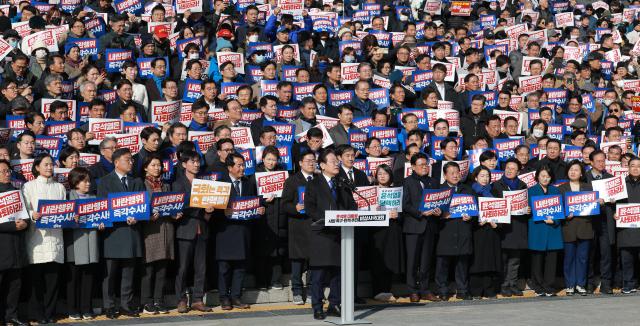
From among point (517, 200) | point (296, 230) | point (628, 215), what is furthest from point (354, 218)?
point (628, 215)

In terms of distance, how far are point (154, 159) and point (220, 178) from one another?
39.9 inches

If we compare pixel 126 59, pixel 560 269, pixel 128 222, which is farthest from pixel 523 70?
pixel 128 222

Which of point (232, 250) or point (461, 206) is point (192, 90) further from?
point (461, 206)

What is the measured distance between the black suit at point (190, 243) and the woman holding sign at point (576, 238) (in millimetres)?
5694

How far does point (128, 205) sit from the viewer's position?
15086 mm

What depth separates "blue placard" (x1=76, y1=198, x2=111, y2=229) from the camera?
1491cm

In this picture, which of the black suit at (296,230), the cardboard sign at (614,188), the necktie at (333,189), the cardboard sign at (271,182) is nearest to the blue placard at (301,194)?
the black suit at (296,230)

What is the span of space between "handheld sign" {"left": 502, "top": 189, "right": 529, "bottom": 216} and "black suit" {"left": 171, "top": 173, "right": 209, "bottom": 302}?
4561mm

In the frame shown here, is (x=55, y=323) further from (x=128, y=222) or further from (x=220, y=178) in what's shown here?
(x=220, y=178)

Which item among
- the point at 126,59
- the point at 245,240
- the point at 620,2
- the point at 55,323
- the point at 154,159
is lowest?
the point at 55,323

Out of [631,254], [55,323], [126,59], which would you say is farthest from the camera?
[126,59]

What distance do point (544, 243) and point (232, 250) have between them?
498 centimetres

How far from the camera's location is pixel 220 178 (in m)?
16.2

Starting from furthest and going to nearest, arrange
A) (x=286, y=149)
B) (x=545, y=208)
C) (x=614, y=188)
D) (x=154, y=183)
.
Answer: (x=614, y=188) → (x=545, y=208) → (x=286, y=149) → (x=154, y=183)
